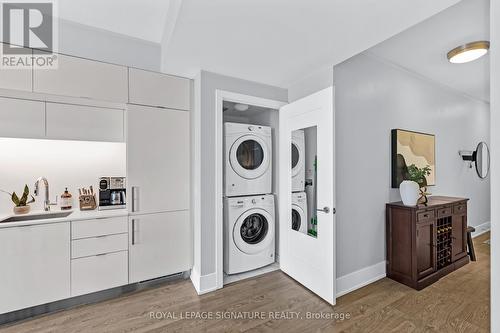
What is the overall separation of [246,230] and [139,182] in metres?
1.39

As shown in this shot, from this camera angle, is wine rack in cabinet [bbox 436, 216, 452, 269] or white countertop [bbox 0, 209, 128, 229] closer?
white countertop [bbox 0, 209, 128, 229]

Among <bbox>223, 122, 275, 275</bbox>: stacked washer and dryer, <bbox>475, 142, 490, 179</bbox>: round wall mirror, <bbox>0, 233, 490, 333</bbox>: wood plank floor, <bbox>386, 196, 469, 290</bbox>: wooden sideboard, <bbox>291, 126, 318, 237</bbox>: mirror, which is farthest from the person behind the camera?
<bbox>475, 142, 490, 179</bbox>: round wall mirror

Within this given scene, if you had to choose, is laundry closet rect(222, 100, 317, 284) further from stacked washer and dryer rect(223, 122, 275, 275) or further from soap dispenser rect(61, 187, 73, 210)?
soap dispenser rect(61, 187, 73, 210)

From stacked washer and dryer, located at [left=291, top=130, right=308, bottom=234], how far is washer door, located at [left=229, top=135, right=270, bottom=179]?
1.64 ft

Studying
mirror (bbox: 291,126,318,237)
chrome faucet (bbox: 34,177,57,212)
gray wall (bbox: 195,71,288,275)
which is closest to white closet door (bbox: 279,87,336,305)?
mirror (bbox: 291,126,318,237)

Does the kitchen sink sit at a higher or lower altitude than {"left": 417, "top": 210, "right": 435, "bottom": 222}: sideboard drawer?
higher

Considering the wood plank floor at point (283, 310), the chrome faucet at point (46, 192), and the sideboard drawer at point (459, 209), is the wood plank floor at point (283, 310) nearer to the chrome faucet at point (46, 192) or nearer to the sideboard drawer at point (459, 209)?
the sideboard drawer at point (459, 209)

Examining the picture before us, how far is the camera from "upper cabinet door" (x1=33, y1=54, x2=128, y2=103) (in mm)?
2014

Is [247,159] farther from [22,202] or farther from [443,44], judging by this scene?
[443,44]

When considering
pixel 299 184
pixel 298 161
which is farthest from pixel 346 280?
pixel 298 161

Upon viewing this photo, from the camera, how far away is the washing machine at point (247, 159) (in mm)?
2746

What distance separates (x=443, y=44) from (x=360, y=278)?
8.50ft

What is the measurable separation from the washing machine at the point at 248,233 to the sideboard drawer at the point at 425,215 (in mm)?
1592

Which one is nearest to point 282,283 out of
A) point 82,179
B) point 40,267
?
point 40,267
